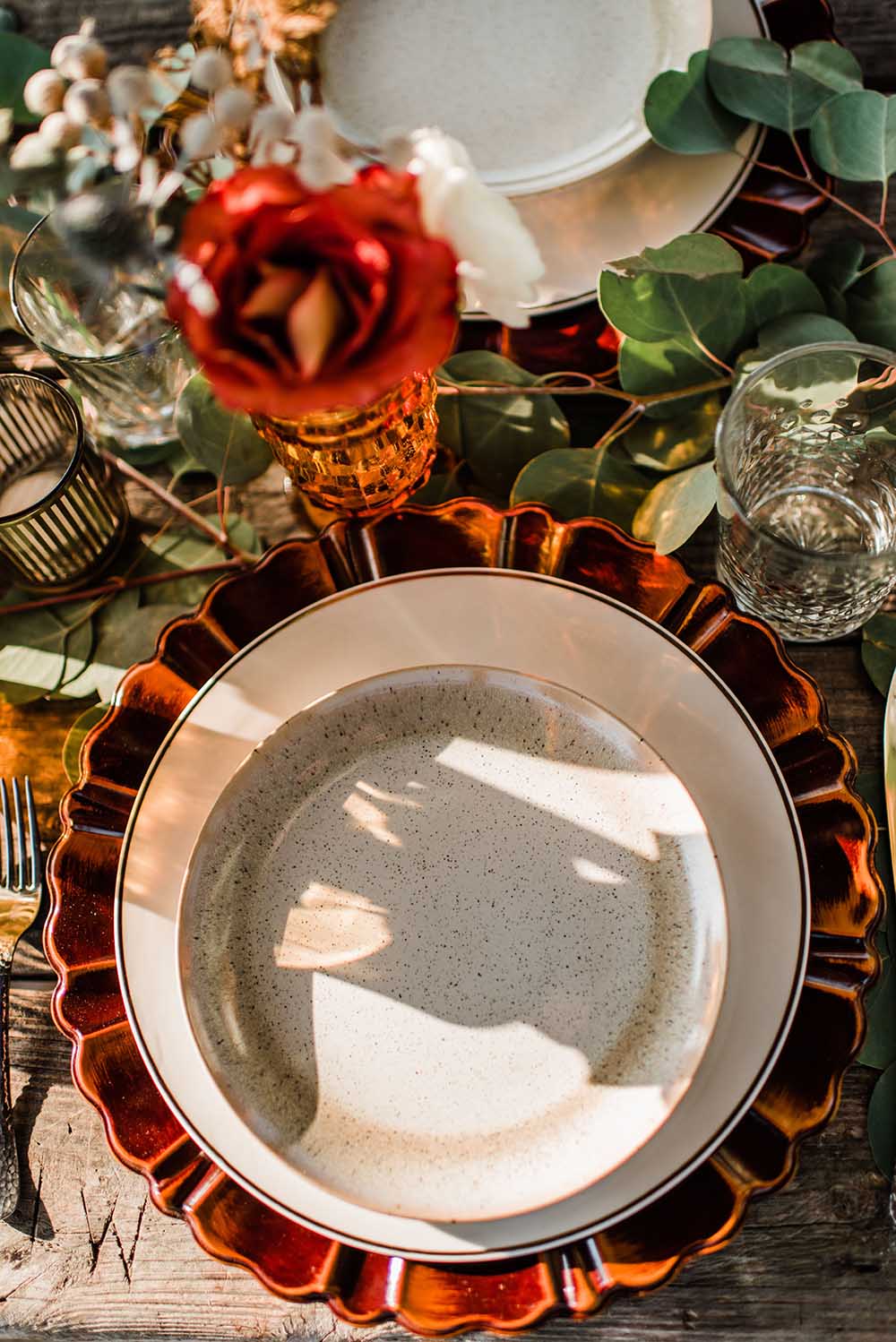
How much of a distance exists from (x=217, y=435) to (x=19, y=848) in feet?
0.92

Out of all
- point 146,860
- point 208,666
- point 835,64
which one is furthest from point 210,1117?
point 835,64

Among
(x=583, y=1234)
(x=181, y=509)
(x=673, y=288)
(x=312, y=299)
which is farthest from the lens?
(x=181, y=509)

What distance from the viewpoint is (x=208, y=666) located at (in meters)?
0.62

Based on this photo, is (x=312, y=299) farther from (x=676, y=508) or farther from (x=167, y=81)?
(x=676, y=508)

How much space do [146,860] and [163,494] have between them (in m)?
0.26

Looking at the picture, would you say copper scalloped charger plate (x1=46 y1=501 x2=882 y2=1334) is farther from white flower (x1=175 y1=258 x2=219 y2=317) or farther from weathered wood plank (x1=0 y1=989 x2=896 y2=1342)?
white flower (x1=175 y1=258 x2=219 y2=317)

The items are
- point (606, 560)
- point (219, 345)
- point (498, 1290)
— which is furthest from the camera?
point (606, 560)

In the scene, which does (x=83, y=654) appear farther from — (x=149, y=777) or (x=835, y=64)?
(x=835, y=64)

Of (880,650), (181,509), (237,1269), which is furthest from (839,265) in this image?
(237,1269)

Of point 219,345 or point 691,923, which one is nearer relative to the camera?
point 219,345

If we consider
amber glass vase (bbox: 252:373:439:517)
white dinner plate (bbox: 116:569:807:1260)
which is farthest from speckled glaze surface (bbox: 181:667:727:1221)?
amber glass vase (bbox: 252:373:439:517)

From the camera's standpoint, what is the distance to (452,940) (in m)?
0.58

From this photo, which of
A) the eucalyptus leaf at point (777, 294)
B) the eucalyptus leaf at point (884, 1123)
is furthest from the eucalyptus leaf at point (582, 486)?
the eucalyptus leaf at point (884, 1123)

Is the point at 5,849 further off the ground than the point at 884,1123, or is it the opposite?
the point at 5,849
